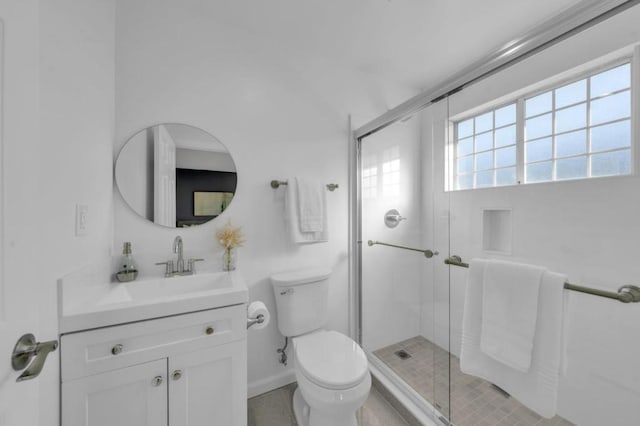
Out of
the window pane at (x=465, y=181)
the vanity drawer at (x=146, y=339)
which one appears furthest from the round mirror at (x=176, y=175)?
the window pane at (x=465, y=181)

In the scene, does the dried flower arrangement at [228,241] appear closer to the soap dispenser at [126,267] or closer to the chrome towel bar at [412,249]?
the soap dispenser at [126,267]

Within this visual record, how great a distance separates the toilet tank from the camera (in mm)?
1526

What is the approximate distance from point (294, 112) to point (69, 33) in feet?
3.67

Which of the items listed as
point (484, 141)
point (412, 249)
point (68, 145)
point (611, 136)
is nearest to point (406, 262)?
point (412, 249)

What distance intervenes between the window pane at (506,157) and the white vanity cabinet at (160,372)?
1.51 meters

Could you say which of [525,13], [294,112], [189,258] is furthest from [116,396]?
[525,13]

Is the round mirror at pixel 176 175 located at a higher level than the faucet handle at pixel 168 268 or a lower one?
higher

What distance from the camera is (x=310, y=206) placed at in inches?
66.1

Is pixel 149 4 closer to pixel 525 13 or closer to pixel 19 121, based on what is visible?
pixel 19 121

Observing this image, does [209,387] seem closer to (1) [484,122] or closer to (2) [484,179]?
(2) [484,179]

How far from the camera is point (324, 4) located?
138 cm

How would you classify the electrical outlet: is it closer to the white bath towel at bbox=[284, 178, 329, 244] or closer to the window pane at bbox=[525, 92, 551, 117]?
the white bath towel at bbox=[284, 178, 329, 244]

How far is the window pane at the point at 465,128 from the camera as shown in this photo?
4.62 ft

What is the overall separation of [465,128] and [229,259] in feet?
5.23
